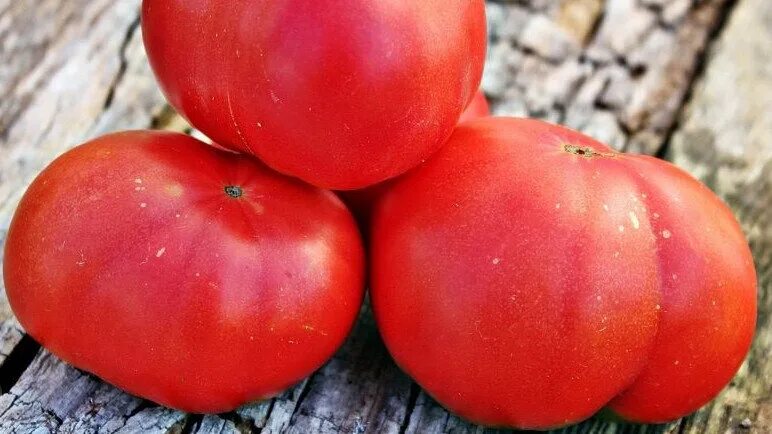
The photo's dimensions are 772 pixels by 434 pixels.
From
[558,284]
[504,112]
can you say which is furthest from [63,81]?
[558,284]

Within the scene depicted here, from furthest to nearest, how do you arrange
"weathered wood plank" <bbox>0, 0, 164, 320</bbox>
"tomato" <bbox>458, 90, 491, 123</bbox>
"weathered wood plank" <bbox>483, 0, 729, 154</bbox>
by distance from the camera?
1. "weathered wood plank" <bbox>483, 0, 729, 154</bbox>
2. "weathered wood plank" <bbox>0, 0, 164, 320</bbox>
3. "tomato" <bbox>458, 90, 491, 123</bbox>

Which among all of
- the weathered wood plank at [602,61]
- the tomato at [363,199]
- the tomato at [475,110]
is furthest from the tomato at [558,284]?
the weathered wood plank at [602,61]

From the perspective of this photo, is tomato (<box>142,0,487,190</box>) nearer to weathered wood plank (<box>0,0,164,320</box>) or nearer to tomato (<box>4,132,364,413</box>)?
tomato (<box>4,132,364,413</box>)

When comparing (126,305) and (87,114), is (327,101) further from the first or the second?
(87,114)

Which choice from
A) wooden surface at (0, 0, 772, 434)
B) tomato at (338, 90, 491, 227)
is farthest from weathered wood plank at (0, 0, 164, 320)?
tomato at (338, 90, 491, 227)

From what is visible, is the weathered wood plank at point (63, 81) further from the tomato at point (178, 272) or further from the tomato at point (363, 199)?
the tomato at point (363, 199)

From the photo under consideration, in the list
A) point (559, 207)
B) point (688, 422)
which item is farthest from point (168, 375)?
point (688, 422)
